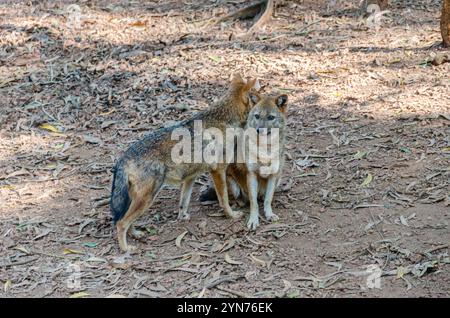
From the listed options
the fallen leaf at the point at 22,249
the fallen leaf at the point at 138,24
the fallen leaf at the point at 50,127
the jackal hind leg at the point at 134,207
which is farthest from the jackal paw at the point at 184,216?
the fallen leaf at the point at 138,24

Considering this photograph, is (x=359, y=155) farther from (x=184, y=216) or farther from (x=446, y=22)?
(x=446, y=22)

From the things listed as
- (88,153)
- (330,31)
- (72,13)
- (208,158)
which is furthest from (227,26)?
(208,158)

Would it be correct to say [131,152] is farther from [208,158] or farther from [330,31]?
[330,31]

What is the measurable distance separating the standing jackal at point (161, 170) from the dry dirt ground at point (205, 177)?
0.34 m

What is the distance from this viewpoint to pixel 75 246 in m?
8.28

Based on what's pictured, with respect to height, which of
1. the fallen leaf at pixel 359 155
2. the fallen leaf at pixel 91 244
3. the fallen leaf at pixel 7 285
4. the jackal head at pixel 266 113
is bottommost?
Result: the fallen leaf at pixel 7 285

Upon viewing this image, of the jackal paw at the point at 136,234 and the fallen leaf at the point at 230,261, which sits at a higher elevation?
the jackal paw at the point at 136,234

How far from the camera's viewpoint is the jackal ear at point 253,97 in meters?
8.78

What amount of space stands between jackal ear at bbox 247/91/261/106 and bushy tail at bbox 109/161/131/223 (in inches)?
71.2

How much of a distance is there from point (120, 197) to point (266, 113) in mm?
2033

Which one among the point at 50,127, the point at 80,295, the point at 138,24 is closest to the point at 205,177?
the point at 50,127

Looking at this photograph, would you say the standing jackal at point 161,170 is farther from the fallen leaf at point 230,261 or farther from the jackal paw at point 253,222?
the fallen leaf at point 230,261

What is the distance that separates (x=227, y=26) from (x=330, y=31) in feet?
6.91

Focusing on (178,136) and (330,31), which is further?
(330,31)
